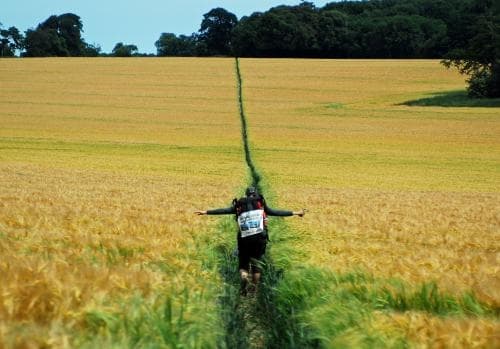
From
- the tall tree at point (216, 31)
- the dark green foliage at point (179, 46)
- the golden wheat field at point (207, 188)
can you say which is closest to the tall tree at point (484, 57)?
the golden wheat field at point (207, 188)

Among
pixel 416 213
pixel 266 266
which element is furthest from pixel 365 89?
pixel 266 266

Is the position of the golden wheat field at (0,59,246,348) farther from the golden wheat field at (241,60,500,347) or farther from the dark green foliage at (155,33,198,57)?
the dark green foliage at (155,33,198,57)

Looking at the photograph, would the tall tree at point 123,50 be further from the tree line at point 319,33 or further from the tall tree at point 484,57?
the tall tree at point 484,57

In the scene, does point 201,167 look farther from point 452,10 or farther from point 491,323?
point 452,10

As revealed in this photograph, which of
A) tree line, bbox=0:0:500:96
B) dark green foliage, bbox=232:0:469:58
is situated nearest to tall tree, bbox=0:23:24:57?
tree line, bbox=0:0:500:96

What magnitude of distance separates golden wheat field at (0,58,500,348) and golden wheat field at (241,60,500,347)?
0.06 m

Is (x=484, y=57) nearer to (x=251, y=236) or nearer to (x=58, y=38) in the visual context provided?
(x=251, y=236)

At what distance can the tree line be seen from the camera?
365 feet

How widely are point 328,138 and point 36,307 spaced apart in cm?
3546

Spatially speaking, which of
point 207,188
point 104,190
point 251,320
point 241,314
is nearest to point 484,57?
point 207,188

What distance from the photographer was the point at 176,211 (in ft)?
48.8

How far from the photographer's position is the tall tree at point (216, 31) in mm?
140750

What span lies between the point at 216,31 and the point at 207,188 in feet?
406

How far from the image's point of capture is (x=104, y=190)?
20.6m
